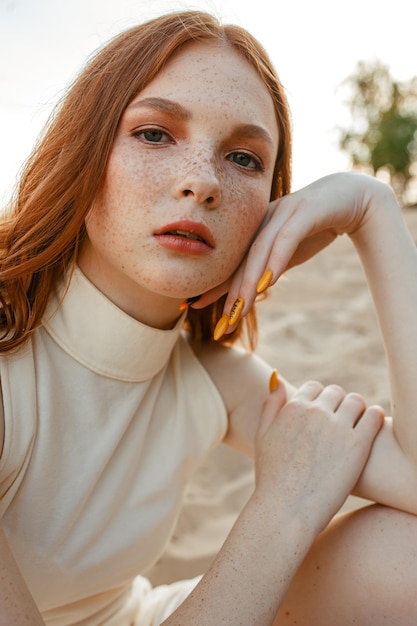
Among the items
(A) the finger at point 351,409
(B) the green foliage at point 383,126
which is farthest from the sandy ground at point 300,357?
(B) the green foliage at point 383,126

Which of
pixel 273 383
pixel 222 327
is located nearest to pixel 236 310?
pixel 222 327

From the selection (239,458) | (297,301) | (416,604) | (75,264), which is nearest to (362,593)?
(416,604)

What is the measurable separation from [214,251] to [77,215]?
32cm

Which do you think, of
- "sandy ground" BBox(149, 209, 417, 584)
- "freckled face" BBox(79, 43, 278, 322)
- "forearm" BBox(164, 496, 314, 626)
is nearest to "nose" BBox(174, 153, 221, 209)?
"freckled face" BBox(79, 43, 278, 322)

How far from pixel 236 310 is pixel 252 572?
587 millimetres

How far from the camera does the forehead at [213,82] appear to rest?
1.39 metres

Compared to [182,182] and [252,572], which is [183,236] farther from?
[252,572]

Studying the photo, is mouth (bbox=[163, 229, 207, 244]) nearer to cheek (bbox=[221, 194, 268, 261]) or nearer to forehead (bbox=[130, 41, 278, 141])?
cheek (bbox=[221, 194, 268, 261])

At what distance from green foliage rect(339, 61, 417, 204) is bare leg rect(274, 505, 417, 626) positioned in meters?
17.5

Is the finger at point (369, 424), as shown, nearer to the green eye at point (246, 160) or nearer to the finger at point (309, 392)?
the finger at point (309, 392)

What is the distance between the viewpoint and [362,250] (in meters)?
1.79

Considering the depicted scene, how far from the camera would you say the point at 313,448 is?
1581 millimetres

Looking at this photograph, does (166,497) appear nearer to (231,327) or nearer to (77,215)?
(231,327)

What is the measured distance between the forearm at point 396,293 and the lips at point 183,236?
0.59 meters
